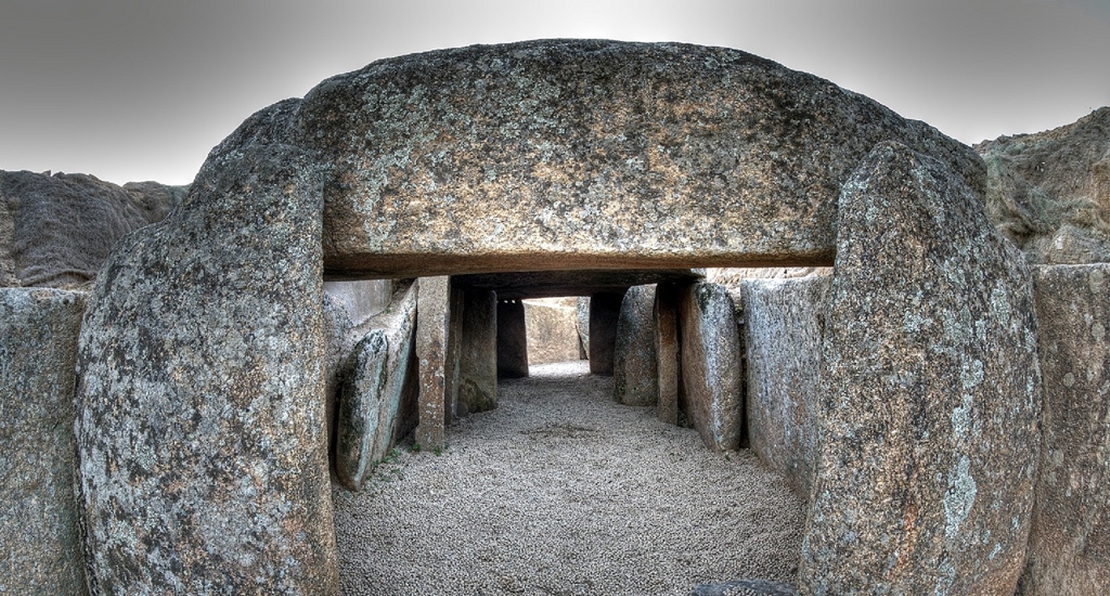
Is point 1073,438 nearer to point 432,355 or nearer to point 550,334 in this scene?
point 432,355

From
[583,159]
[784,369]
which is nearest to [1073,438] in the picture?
[583,159]

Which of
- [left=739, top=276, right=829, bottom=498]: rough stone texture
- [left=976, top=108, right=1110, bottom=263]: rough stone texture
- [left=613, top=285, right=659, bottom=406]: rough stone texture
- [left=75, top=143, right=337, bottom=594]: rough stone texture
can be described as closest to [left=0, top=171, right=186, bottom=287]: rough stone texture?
[left=75, top=143, right=337, bottom=594]: rough stone texture

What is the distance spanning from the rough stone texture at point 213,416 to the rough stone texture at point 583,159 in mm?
301

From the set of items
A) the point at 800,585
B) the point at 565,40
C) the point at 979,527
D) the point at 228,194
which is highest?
the point at 565,40

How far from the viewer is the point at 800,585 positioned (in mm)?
1888

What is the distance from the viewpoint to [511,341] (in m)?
9.34

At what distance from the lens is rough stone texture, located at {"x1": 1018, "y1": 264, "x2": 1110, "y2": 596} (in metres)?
1.93

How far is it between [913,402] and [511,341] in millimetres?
7724

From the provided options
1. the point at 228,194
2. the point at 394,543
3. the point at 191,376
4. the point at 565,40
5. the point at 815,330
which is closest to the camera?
the point at 191,376

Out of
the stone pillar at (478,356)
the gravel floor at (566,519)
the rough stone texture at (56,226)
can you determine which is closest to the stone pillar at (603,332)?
the stone pillar at (478,356)

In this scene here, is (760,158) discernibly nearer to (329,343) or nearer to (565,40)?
(565,40)

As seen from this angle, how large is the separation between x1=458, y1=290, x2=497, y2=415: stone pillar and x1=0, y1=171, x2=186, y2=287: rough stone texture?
11.3ft

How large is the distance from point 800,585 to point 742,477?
2442 mm

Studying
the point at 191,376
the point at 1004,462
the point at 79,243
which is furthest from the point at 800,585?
the point at 79,243
